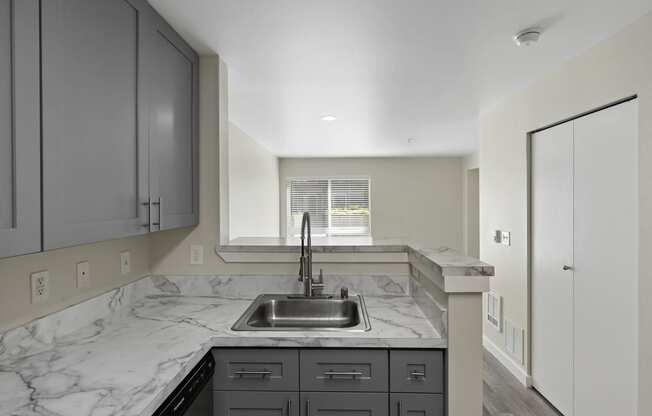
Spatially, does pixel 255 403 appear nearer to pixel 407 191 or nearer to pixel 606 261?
pixel 606 261

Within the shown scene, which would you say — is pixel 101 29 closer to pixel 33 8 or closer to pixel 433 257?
pixel 33 8

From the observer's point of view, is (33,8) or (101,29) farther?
(101,29)

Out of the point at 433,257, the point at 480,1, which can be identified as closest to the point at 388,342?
the point at 433,257

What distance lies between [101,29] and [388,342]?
1508 millimetres

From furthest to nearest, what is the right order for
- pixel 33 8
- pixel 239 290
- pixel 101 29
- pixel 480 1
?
pixel 239 290, pixel 480 1, pixel 101 29, pixel 33 8

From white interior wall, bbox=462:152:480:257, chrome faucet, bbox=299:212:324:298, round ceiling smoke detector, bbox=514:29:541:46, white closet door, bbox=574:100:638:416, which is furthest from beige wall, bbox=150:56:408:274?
white interior wall, bbox=462:152:480:257

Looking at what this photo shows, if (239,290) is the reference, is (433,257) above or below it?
above

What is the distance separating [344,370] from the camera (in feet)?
4.89

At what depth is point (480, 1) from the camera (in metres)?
1.63

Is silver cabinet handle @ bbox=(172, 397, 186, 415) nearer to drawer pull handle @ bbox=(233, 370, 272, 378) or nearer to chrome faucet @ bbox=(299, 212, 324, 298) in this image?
drawer pull handle @ bbox=(233, 370, 272, 378)

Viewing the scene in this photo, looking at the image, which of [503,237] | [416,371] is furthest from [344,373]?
[503,237]

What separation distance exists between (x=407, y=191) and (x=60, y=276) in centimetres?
601

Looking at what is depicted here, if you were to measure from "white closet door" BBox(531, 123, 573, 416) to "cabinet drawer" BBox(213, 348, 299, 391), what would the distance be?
196 centimetres

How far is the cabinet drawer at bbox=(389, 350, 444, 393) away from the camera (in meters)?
1.48
